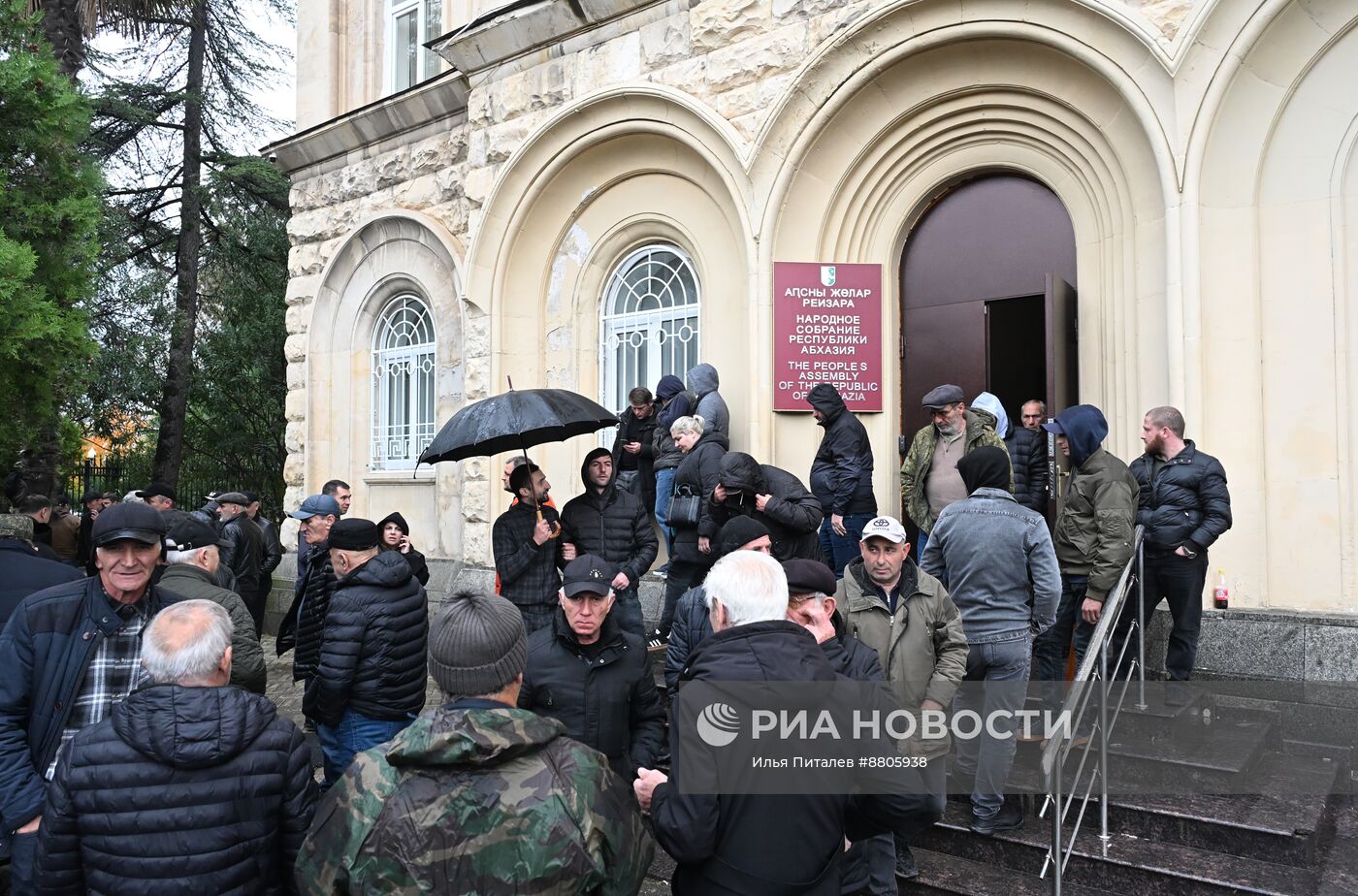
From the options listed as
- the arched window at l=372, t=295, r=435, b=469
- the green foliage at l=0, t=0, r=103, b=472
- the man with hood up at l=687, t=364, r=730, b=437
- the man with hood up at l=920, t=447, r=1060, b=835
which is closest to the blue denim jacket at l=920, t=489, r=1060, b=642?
the man with hood up at l=920, t=447, r=1060, b=835

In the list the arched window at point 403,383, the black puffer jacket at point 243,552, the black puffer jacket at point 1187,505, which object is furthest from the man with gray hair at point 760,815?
the arched window at point 403,383

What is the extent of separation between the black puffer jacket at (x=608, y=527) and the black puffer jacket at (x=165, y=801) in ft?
11.4

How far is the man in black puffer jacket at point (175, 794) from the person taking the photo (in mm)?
2369

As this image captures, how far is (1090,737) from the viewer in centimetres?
460

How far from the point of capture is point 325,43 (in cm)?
1226

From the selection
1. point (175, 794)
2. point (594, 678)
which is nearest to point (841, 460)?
point (594, 678)

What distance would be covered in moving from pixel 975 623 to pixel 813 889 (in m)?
2.54

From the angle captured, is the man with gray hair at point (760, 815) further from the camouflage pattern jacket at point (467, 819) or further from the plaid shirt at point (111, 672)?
the plaid shirt at point (111, 672)

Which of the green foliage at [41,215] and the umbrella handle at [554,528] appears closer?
the umbrella handle at [554,528]

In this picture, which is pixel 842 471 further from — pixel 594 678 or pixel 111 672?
pixel 111 672

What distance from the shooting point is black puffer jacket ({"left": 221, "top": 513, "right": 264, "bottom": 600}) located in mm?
8500

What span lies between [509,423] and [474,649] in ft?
10.6

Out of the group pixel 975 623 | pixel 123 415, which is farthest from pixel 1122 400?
pixel 123 415

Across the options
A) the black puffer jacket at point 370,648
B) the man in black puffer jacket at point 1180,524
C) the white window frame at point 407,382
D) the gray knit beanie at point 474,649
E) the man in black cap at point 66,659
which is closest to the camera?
the gray knit beanie at point 474,649
